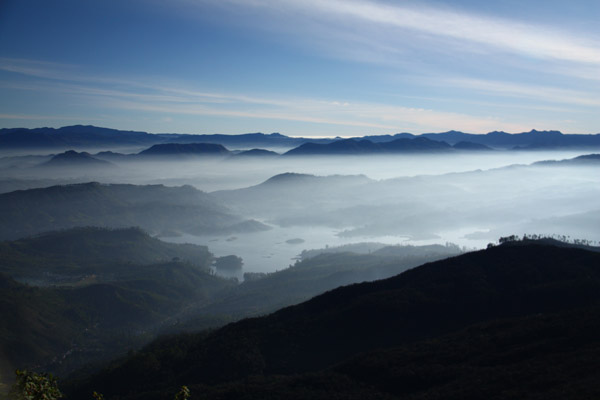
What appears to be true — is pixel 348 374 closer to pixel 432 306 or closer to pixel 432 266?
pixel 432 306

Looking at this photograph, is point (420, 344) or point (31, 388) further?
point (420, 344)

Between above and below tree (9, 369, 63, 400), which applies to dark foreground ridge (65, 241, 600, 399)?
below

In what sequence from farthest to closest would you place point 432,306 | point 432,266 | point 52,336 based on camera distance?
point 52,336
point 432,266
point 432,306

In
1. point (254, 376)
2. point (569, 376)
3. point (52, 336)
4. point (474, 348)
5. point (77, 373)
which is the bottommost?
point (52, 336)

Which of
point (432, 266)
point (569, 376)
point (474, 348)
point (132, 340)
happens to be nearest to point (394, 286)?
point (432, 266)

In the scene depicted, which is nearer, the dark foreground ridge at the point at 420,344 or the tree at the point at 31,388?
the tree at the point at 31,388

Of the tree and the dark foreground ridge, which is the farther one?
the dark foreground ridge

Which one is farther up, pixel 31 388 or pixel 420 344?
pixel 31 388

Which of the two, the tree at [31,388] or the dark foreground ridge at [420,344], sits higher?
the tree at [31,388]
